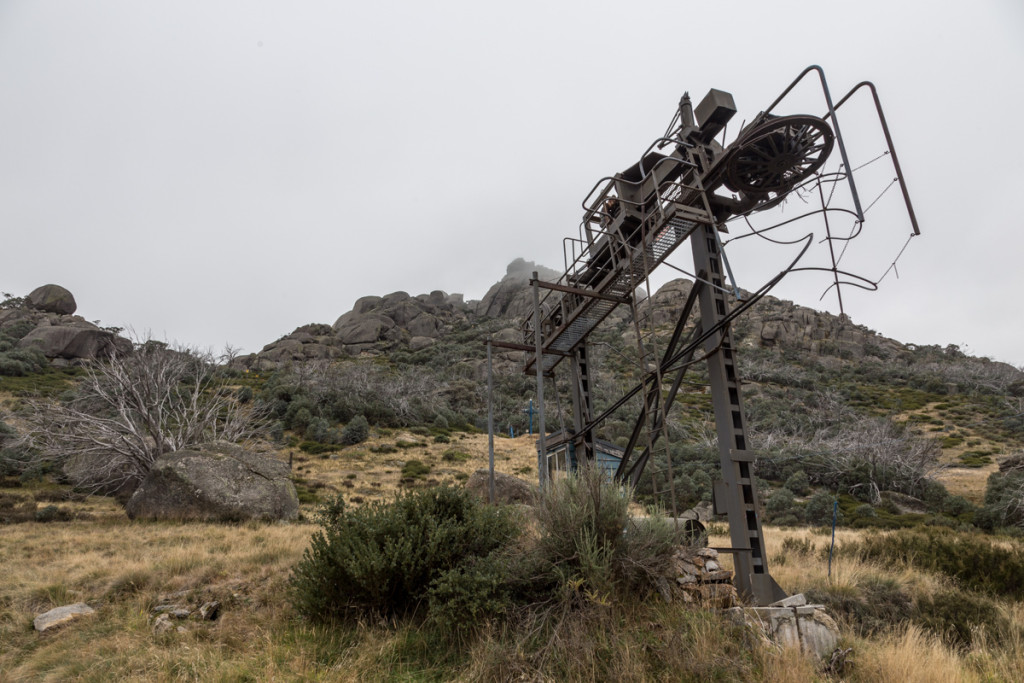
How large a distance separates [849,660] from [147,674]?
6790mm

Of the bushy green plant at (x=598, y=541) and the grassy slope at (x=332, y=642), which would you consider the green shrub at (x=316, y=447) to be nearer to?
the grassy slope at (x=332, y=642)

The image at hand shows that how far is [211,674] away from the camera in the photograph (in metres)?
5.25

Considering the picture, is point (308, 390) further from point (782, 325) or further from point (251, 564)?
point (782, 325)

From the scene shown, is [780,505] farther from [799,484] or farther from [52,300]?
[52,300]

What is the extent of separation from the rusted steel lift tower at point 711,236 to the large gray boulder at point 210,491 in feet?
38.1

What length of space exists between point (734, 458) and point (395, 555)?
4207 millimetres

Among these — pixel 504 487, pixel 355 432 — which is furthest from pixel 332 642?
pixel 355 432

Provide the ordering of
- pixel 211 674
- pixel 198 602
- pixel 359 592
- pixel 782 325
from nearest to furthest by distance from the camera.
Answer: pixel 211 674, pixel 359 592, pixel 198 602, pixel 782 325

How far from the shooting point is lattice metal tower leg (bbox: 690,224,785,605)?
259 inches

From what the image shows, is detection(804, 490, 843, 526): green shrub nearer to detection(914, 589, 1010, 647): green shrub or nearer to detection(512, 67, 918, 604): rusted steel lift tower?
detection(914, 589, 1010, 647): green shrub

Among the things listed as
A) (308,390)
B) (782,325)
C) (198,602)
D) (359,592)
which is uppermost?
(782,325)

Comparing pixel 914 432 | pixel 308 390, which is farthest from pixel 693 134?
pixel 308 390

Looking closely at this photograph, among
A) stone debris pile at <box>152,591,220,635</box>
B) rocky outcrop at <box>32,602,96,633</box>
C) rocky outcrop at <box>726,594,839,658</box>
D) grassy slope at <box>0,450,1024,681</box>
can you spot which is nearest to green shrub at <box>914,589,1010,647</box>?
grassy slope at <box>0,450,1024,681</box>

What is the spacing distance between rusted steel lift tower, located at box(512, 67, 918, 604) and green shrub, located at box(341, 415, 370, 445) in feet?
84.1
